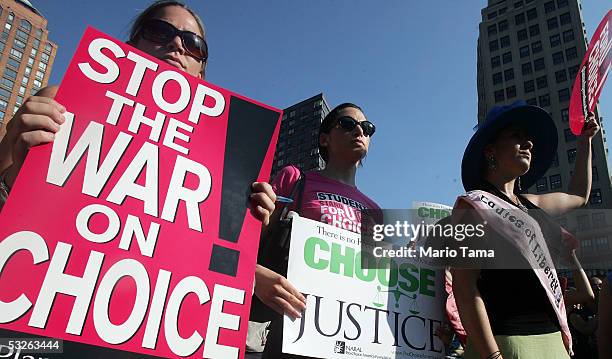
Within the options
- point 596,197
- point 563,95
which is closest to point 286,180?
point 596,197

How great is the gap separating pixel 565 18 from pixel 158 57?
2502 inches

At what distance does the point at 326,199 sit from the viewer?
2.15 m

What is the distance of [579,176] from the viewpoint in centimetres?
256

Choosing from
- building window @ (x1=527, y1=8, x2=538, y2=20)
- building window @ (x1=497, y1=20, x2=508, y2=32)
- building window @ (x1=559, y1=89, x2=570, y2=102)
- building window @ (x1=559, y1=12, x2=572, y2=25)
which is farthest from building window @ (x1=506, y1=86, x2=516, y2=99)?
building window @ (x1=527, y1=8, x2=538, y2=20)

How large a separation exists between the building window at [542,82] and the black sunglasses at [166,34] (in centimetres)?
5848

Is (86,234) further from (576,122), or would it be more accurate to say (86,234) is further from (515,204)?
(576,122)

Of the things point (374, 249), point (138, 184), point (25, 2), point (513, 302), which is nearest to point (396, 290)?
point (374, 249)

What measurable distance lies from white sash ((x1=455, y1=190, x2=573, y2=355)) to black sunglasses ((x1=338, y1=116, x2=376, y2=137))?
0.95 m

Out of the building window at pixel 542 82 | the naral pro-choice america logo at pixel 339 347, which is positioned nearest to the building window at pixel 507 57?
the building window at pixel 542 82

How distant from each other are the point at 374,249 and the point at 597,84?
83.3 inches

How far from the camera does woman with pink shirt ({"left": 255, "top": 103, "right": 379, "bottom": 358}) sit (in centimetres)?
163

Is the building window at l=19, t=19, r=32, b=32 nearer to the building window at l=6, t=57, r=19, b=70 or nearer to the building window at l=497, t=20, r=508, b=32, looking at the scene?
the building window at l=6, t=57, r=19, b=70

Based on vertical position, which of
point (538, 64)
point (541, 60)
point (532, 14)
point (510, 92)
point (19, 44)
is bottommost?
point (510, 92)

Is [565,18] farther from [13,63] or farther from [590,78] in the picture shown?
[13,63]
